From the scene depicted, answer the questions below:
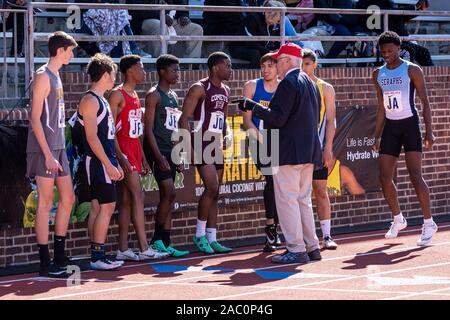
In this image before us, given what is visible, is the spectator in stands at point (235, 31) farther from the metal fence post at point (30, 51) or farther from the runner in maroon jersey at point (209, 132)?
the metal fence post at point (30, 51)

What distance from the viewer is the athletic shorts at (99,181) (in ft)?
38.4

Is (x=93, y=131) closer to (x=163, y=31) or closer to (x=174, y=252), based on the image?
(x=174, y=252)

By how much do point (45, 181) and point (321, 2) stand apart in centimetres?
862

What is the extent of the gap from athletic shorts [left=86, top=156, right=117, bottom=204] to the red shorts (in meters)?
0.57

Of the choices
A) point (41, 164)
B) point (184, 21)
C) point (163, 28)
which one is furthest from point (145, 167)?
point (184, 21)

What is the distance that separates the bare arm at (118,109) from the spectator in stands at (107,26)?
177 centimetres

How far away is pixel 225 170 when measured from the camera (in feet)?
46.2

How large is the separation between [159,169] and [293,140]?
1.78 m

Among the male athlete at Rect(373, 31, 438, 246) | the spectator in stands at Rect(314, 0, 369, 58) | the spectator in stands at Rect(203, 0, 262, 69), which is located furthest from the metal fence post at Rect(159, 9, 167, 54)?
the spectator in stands at Rect(314, 0, 369, 58)

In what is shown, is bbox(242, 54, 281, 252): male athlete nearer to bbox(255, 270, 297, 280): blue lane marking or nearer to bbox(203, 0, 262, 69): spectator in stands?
bbox(255, 270, 297, 280): blue lane marking

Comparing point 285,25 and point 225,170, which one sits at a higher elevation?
point 285,25
